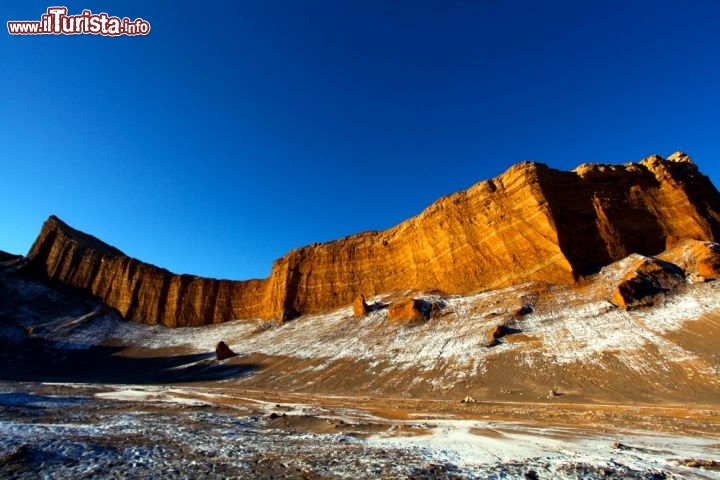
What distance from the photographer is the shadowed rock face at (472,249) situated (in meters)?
47.2

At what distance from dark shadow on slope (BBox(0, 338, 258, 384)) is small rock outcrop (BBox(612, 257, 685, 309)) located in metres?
42.0

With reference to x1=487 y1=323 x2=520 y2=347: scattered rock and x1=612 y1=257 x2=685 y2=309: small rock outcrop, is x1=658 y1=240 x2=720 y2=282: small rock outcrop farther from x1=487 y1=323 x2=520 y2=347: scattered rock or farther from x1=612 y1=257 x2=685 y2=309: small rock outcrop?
x1=487 y1=323 x2=520 y2=347: scattered rock

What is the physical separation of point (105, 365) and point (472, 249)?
62.2 m

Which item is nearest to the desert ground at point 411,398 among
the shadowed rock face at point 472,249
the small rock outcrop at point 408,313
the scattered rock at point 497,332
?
the scattered rock at point 497,332

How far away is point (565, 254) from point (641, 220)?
12060 mm

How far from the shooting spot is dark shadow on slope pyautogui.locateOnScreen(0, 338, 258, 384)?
53688 mm

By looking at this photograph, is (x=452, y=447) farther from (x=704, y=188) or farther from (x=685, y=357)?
(x=704, y=188)

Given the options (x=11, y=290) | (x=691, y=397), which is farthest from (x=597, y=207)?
(x=11, y=290)

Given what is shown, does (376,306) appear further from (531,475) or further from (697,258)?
(531,475)

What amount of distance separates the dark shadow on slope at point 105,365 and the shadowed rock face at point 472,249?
55.0ft

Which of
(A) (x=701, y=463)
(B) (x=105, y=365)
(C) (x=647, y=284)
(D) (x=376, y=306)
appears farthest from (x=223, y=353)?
(A) (x=701, y=463)

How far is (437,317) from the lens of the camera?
47250 mm

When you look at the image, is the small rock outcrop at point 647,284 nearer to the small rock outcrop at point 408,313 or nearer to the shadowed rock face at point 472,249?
the shadowed rock face at point 472,249

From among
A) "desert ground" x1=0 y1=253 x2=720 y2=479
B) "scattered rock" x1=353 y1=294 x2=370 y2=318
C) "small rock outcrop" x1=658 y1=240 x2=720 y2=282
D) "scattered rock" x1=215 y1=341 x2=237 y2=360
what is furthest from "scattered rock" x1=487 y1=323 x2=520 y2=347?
"scattered rock" x1=215 y1=341 x2=237 y2=360
